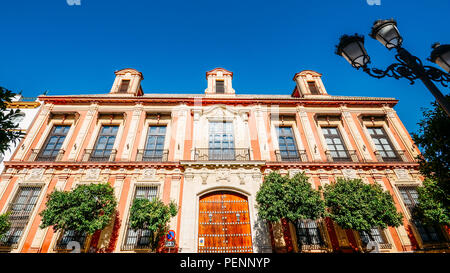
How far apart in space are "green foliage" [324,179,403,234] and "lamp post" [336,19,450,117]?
6.18 metres

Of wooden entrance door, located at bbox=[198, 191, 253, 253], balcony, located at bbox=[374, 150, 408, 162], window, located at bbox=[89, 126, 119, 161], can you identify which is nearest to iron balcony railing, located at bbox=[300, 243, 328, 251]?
wooden entrance door, located at bbox=[198, 191, 253, 253]

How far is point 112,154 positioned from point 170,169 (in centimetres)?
382

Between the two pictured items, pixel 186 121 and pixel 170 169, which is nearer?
pixel 170 169

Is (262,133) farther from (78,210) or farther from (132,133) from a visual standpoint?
(78,210)

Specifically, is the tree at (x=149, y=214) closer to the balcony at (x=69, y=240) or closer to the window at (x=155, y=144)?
the balcony at (x=69, y=240)

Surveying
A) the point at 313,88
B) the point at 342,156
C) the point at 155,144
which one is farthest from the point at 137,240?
the point at 313,88

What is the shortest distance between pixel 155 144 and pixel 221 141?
4441 mm

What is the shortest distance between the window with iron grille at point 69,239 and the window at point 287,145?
11.6 metres

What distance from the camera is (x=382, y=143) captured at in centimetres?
1378

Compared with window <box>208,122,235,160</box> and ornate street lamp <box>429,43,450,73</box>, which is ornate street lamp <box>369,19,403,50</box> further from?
window <box>208,122,235,160</box>
